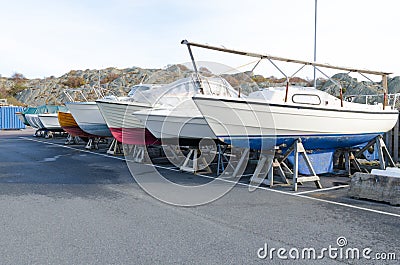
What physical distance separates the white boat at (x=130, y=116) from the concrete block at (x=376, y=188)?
6393 millimetres

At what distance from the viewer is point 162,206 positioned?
19.3 ft

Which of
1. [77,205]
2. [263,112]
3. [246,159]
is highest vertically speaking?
[263,112]

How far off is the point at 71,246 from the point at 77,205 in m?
1.97

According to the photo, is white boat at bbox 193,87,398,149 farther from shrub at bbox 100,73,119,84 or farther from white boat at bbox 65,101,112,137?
shrub at bbox 100,73,119,84

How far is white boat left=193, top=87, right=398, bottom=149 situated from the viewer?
7250mm

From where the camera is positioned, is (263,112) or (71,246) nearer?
(71,246)

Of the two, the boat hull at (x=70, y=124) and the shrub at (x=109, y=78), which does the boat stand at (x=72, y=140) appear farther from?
the shrub at (x=109, y=78)

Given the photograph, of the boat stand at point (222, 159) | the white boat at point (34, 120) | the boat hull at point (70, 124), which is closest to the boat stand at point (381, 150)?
the boat stand at point (222, 159)

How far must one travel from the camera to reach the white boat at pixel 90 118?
14.7m

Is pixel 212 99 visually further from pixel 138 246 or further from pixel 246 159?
pixel 138 246

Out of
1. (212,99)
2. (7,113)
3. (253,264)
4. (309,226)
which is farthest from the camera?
(7,113)

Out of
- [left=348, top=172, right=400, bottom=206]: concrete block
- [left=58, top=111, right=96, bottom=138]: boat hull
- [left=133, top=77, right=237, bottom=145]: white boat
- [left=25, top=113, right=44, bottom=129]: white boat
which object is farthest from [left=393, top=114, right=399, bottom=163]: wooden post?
[left=25, top=113, right=44, bottom=129]: white boat

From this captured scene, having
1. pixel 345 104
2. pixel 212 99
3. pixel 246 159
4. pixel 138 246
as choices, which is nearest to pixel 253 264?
pixel 138 246

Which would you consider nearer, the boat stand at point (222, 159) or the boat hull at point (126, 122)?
the boat stand at point (222, 159)
